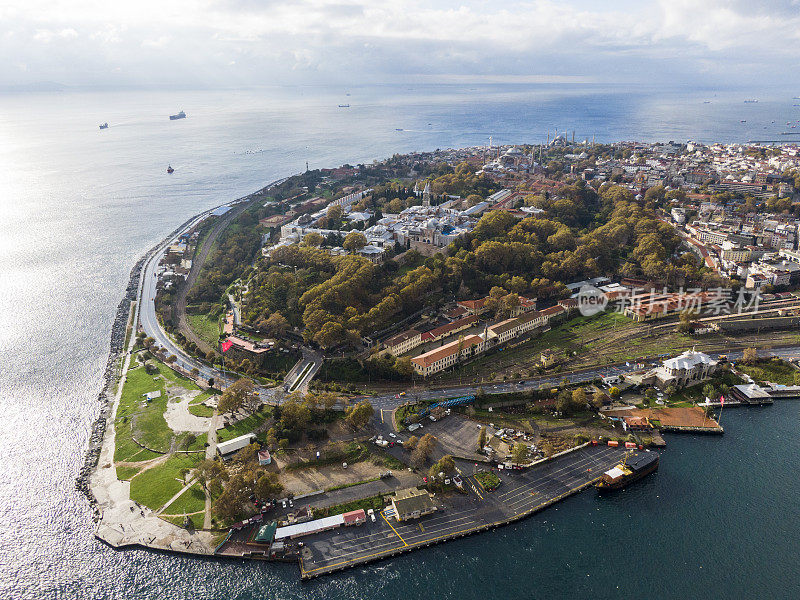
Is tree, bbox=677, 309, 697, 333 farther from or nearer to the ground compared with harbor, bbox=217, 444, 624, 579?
farther from the ground

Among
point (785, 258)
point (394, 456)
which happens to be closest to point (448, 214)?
point (785, 258)

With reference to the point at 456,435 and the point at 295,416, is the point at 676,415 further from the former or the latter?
the point at 295,416

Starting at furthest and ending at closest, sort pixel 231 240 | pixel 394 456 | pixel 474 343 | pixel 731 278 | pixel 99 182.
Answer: pixel 99 182, pixel 231 240, pixel 731 278, pixel 474 343, pixel 394 456

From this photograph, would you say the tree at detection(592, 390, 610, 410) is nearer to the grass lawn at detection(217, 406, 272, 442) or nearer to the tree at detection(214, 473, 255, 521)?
the grass lawn at detection(217, 406, 272, 442)

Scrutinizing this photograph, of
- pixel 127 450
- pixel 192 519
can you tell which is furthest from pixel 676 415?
pixel 127 450

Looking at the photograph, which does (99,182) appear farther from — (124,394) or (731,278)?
(731,278)

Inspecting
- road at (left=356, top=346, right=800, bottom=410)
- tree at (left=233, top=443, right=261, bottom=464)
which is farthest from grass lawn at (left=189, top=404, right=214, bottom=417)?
road at (left=356, top=346, right=800, bottom=410)
